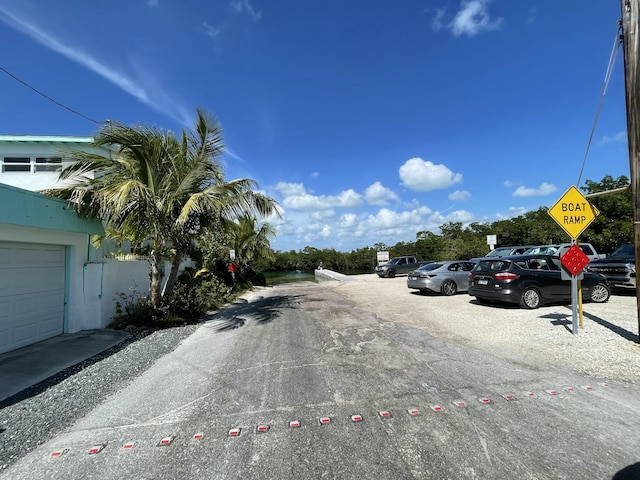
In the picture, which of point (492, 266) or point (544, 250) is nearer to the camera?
point (492, 266)

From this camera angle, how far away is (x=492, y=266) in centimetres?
1017

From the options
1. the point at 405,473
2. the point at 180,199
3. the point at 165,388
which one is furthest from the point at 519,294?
the point at 180,199

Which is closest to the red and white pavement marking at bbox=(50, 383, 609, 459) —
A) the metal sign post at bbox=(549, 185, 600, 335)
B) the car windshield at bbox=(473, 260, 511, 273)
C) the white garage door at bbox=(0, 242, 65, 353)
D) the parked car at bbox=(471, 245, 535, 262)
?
the metal sign post at bbox=(549, 185, 600, 335)

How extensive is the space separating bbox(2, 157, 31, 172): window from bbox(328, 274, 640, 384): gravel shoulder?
650 inches

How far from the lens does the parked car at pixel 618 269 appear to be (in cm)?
1133

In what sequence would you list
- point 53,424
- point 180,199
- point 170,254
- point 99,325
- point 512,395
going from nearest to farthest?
point 53,424 < point 512,395 < point 99,325 < point 180,199 < point 170,254

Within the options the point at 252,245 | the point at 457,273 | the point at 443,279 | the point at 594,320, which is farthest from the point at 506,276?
the point at 252,245

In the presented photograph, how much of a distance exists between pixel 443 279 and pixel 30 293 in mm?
13358

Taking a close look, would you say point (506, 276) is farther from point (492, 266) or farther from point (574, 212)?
point (574, 212)

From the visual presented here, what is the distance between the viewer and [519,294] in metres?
9.43

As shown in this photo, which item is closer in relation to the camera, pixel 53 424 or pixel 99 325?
pixel 53 424

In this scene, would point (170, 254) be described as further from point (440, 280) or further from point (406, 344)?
point (440, 280)

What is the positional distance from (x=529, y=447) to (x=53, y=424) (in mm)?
5054

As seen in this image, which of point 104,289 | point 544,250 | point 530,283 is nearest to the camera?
point 104,289
